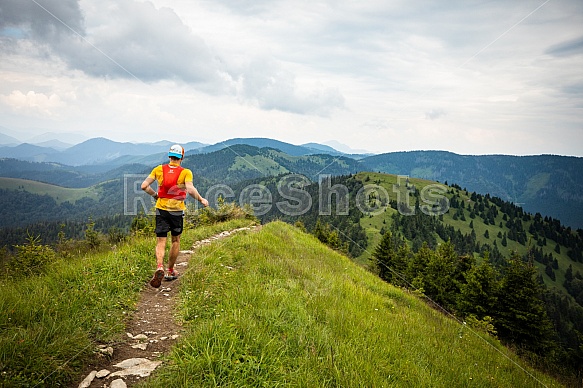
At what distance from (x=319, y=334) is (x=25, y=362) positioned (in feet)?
12.9

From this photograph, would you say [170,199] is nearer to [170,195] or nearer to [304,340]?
[170,195]

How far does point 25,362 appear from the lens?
3359mm

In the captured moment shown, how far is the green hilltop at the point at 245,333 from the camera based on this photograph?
11.9 feet

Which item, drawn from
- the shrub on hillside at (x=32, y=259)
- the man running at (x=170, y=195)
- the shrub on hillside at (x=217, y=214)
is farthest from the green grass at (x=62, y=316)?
the shrub on hillside at (x=217, y=214)

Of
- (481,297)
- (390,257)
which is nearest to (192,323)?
(481,297)

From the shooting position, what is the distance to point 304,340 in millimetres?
4688

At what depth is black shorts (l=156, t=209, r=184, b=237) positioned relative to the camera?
749 cm

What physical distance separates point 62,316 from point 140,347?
1289 mm

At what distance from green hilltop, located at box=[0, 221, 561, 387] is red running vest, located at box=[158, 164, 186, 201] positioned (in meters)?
2.05

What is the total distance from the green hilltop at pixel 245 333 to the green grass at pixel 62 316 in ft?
0.05

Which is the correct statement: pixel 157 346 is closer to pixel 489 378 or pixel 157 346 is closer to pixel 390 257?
pixel 489 378

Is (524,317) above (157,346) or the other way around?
the other way around

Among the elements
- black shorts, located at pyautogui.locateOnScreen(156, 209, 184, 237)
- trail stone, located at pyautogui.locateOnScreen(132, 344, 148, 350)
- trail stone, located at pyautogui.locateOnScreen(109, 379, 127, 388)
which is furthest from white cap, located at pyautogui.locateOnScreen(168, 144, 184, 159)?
trail stone, located at pyautogui.locateOnScreen(109, 379, 127, 388)

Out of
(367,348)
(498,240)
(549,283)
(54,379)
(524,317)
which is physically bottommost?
(549,283)
